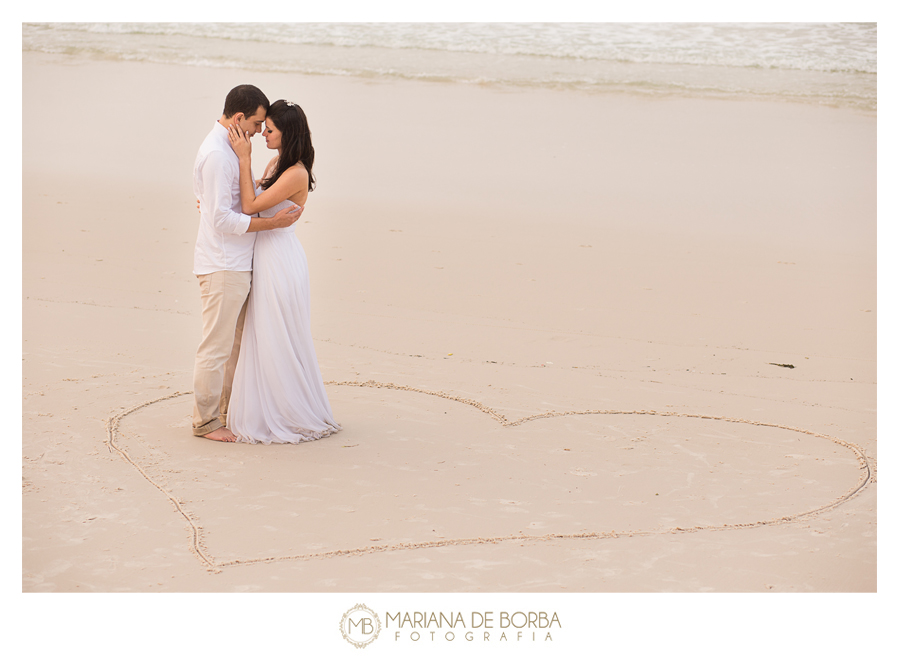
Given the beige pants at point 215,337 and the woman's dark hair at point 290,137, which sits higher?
the woman's dark hair at point 290,137

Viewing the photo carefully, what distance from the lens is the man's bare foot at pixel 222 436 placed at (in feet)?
18.4

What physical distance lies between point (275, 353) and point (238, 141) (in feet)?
4.22

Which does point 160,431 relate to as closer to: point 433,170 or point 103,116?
point 433,170

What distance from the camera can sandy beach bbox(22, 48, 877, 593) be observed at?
436cm

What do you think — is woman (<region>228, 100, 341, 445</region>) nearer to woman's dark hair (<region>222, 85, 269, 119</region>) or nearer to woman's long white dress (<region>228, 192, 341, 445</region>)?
woman's long white dress (<region>228, 192, 341, 445</region>)

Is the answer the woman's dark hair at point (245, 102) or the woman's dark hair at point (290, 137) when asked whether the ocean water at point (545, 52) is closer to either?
the woman's dark hair at point (290, 137)

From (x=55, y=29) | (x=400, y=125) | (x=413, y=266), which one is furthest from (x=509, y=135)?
(x=55, y=29)

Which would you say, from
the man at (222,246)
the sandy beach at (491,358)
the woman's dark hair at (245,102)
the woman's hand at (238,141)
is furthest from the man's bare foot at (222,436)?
the woman's dark hair at (245,102)

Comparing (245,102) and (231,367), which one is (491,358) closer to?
(231,367)

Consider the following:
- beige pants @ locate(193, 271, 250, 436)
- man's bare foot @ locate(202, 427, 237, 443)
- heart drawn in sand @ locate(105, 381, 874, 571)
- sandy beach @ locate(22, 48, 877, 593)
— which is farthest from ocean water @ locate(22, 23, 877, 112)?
man's bare foot @ locate(202, 427, 237, 443)

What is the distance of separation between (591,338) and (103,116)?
35.2 feet

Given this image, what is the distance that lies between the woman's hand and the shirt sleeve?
9 centimetres

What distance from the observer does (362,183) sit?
1262 cm

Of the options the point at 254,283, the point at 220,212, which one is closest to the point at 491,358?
the point at 254,283
